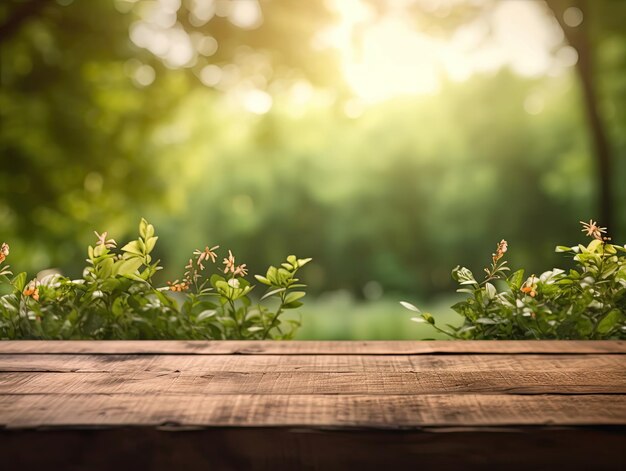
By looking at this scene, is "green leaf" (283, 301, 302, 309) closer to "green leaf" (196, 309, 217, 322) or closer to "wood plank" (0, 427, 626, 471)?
"green leaf" (196, 309, 217, 322)

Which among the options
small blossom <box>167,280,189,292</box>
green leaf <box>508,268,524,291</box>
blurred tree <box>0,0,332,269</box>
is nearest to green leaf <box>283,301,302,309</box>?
small blossom <box>167,280,189,292</box>

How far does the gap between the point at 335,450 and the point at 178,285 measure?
62.8 inches

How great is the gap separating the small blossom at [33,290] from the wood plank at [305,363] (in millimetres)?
594

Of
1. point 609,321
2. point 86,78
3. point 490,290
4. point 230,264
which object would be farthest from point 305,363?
point 86,78

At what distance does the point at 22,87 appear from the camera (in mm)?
10430

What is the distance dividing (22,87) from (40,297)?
8.61m

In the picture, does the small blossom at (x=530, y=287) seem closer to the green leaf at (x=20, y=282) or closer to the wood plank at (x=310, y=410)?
the wood plank at (x=310, y=410)

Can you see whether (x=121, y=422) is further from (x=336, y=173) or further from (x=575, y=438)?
(x=336, y=173)

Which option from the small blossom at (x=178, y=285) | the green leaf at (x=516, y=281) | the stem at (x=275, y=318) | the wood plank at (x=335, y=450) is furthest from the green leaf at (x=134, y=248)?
the green leaf at (x=516, y=281)

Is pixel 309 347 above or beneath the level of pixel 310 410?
beneath

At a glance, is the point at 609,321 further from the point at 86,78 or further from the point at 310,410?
the point at 86,78

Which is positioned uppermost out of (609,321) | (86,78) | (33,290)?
(86,78)

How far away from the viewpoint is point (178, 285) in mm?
2875

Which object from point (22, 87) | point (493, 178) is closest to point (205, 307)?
point (22, 87)
